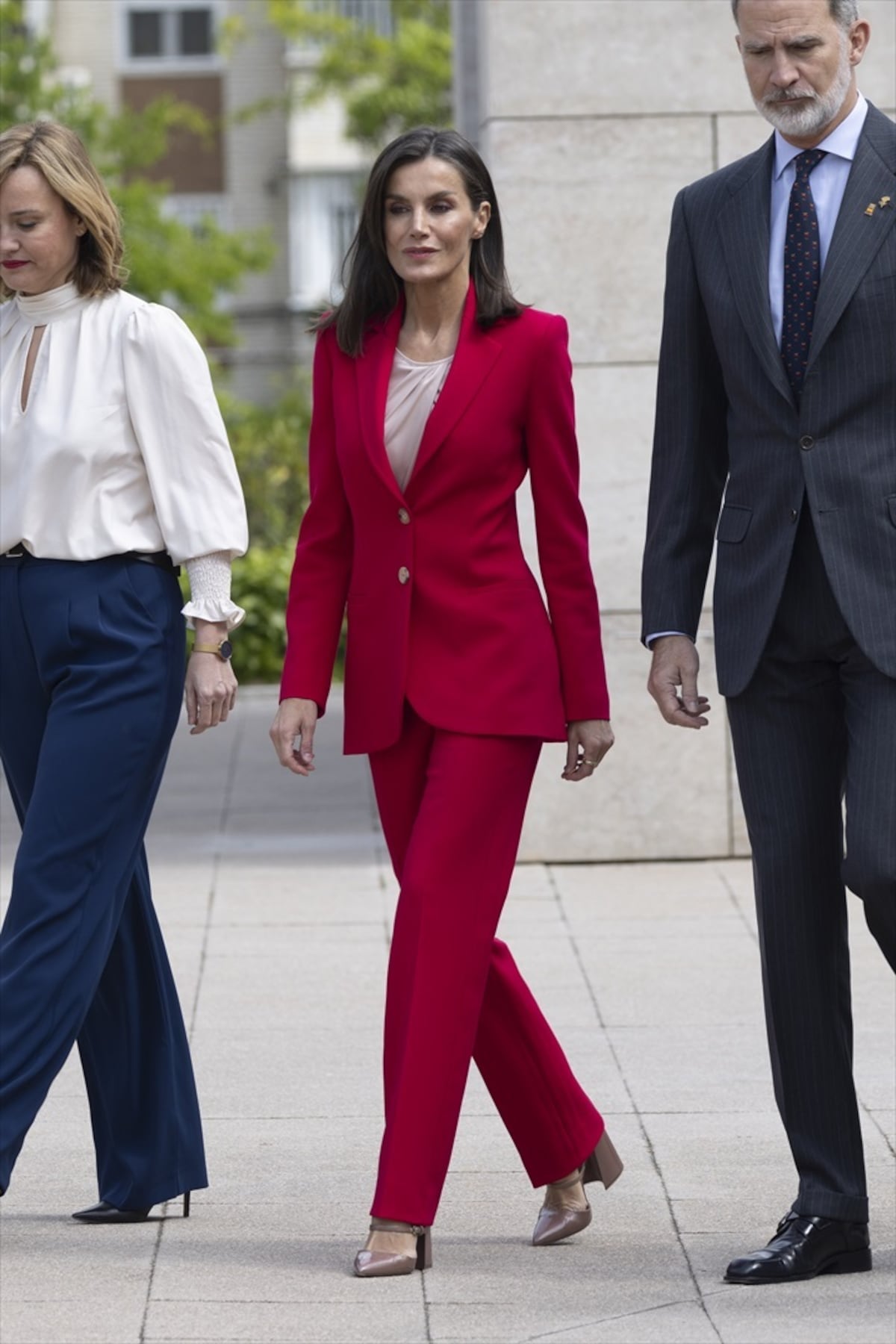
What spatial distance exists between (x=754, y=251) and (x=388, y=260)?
2.28ft

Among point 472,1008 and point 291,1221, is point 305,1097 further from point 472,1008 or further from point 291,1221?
point 472,1008

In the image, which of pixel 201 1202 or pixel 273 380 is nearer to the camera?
pixel 201 1202

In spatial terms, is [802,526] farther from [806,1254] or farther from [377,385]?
[806,1254]

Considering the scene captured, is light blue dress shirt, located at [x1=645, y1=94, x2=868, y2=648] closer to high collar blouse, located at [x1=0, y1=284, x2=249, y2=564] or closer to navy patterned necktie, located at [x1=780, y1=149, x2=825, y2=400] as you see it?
navy patterned necktie, located at [x1=780, y1=149, x2=825, y2=400]

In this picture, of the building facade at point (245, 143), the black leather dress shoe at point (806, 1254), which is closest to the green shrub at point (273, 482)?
the black leather dress shoe at point (806, 1254)

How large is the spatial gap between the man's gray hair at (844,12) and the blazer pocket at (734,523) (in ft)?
2.74

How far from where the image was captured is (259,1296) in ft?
14.1

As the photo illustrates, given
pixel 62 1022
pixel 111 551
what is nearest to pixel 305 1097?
pixel 62 1022

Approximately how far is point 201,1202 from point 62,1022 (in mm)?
654

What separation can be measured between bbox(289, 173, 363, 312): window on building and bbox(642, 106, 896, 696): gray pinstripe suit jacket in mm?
35826

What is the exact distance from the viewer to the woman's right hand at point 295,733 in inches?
181

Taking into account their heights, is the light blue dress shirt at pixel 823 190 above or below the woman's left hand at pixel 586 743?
above

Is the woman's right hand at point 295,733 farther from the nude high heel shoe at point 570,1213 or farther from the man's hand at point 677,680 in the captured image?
the nude high heel shoe at point 570,1213

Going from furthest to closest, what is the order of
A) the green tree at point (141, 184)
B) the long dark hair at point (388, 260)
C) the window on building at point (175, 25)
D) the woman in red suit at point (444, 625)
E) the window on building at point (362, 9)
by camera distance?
the window on building at point (175, 25), the window on building at point (362, 9), the green tree at point (141, 184), the long dark hair at point (388, 260), the woman in red suit at point (444, 625)
